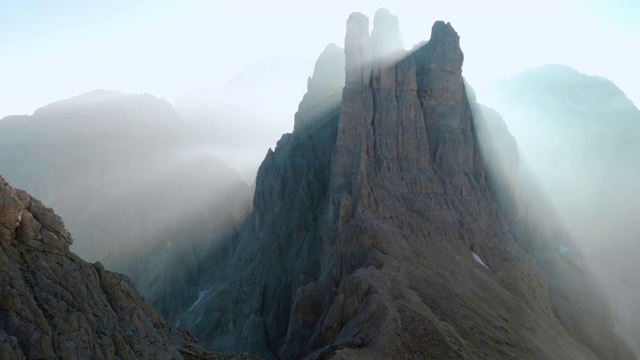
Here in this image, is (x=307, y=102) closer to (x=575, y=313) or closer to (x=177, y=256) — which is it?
(x=177, y=256)

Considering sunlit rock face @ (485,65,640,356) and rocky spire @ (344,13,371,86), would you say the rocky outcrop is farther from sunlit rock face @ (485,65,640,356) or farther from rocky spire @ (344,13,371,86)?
sunlit rock face @ (485,65,640,356)

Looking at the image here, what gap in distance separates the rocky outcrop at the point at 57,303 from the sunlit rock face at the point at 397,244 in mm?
13321

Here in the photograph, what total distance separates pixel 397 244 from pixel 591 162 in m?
94.9

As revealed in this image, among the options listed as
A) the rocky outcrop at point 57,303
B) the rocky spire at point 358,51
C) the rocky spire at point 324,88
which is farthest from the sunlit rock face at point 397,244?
the rocky outcrop at point 57,303

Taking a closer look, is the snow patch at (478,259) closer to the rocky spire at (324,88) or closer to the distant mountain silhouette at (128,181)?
the rocky spire at (324,88)

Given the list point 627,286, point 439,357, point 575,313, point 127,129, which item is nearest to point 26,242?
point 439,357

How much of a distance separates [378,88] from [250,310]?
33838 mm

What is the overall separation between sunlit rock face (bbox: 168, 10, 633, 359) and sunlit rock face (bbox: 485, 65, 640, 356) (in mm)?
25313

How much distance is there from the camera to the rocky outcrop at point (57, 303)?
24.6 meters

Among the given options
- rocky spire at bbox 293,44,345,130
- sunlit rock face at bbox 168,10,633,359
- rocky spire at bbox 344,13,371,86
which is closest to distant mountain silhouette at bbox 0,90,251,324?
sunlit rock face at bbox 168,10,633,359

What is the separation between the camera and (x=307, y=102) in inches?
4016

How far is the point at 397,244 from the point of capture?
2291 inches

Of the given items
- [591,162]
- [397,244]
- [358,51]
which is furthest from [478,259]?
[591,162]

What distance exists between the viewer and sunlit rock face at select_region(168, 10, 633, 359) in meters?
49.0
